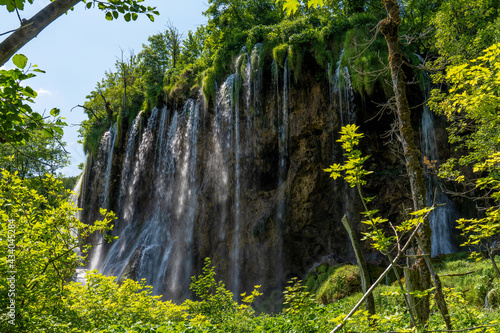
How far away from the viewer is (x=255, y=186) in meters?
15.8

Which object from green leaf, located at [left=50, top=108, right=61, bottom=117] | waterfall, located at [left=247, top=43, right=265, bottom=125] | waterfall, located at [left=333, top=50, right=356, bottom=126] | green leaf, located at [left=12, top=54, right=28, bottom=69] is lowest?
green leaf, located at [left=50, top=108, right=61, bottom=117]

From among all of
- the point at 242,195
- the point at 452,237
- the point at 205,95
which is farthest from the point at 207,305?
the point at 205,95

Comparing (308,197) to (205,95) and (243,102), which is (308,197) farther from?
(205,95)

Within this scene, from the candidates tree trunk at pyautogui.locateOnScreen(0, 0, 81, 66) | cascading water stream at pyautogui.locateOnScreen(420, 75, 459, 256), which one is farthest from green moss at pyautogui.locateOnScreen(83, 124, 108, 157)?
tree trunk at pyautogui.locateOnScreen(0, 0, 81, 66)

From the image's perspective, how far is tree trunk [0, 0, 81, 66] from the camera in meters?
1.63

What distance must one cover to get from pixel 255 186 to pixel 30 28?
14252 mm

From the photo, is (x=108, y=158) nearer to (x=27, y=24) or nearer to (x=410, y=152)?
(x=410, y=152)

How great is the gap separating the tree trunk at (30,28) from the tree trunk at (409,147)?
3.69m

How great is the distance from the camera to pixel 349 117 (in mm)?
13734

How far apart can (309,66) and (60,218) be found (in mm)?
12872

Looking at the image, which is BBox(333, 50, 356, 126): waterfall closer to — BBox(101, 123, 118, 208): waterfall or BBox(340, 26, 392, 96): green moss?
BBox(340, 26, 392, 96): green moss

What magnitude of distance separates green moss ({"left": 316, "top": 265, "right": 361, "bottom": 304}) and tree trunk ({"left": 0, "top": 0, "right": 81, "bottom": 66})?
32.5 feet

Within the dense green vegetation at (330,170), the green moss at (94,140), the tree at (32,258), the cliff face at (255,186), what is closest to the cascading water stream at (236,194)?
the cliff face at (255,186)

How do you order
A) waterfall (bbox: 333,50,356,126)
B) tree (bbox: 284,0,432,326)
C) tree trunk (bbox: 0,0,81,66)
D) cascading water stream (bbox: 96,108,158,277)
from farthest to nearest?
cascading water stream (bbox: 96,108,158,277), waterfall (bbox: 333,50,356,126), tree (bbox: 284,0,432,326), tree trunk (bbox: 0,0,81,66)
